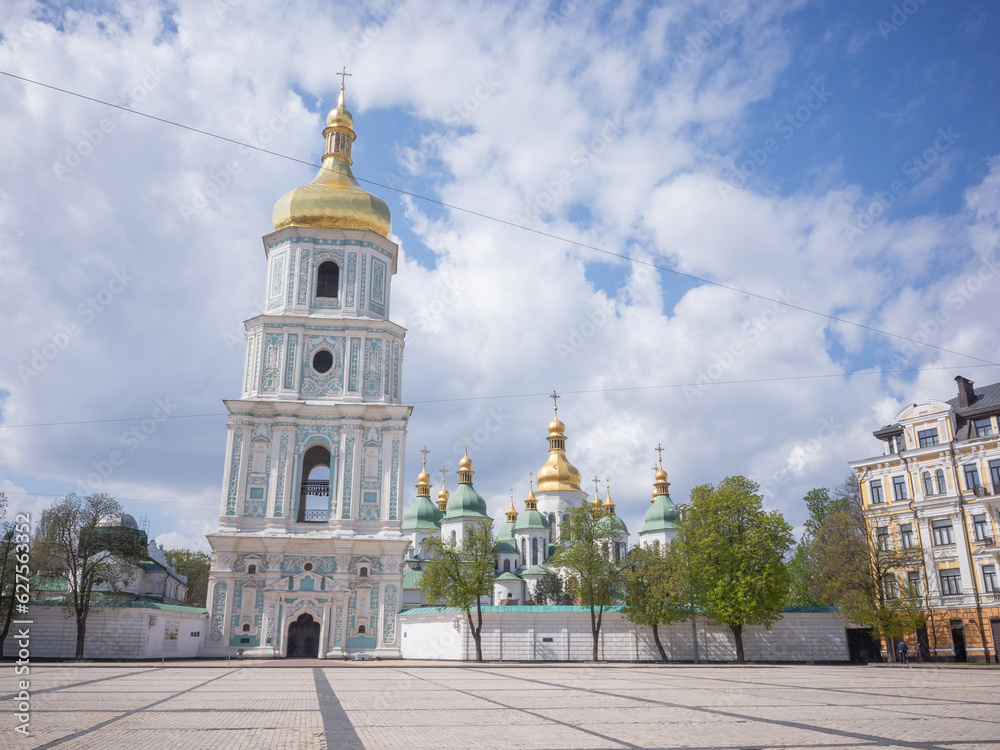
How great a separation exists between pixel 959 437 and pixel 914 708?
101 ft

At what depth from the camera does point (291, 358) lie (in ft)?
134

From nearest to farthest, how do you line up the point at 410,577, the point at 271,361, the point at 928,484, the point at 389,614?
the point at 389,614
the point at 928,484
the point at 271,361
the point at 410,577

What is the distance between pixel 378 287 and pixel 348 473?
10.9 meters

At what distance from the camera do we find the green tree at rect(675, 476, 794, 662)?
34.5 m

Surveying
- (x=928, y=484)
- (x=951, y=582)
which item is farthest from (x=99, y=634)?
(x=928, y=484)

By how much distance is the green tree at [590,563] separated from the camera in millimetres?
37688

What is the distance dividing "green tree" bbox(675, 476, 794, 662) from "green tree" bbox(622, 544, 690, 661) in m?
0.90

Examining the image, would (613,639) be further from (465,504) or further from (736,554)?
(465,504)

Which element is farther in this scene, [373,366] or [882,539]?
[373,366]

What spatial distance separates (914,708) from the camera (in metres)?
11.9

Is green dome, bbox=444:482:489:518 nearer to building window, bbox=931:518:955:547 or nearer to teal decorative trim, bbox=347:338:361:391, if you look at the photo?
teal decorative trim, bbox=347:338:361:391

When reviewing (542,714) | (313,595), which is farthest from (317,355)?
(542,714)

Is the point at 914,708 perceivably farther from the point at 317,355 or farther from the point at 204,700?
the point at 317,355

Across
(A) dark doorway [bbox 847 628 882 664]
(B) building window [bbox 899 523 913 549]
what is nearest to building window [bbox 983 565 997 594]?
(B) building window [bbox 899 523 913 549]
